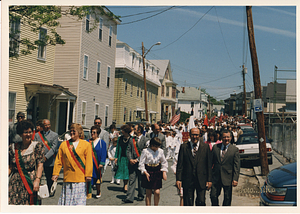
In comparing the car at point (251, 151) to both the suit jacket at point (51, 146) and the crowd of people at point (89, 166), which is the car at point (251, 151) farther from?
the suit jacket at point (51, 146)

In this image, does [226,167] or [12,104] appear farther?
[12,104]

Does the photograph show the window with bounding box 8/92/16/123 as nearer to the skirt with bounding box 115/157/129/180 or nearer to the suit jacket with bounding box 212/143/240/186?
the skirt with bounding box 115/157/129/180

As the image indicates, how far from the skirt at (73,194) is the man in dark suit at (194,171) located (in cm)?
186

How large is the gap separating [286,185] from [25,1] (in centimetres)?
692

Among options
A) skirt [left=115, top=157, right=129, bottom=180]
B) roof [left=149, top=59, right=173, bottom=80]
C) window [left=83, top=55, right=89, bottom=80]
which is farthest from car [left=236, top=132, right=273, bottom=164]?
roof [left=149, top=59, right=173, bottom=80]

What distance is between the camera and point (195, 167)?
6.45 m

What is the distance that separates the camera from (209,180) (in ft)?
21.1

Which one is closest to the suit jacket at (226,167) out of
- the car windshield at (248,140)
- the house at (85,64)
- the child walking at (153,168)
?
the child walking at (153,168)

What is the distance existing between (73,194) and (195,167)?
2371 millimetres

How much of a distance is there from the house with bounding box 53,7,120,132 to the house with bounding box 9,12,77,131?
1.83 m

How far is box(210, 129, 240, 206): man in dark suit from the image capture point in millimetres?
6891

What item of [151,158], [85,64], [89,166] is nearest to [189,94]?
[85,64]

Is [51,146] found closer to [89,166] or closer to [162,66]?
[89,166]

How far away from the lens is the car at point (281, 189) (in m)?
5.80
